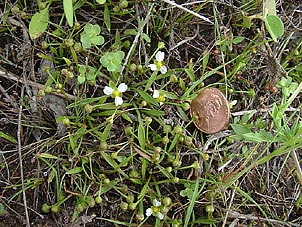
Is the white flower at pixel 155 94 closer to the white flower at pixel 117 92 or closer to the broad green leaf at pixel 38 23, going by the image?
the white flower at pixel 117 92

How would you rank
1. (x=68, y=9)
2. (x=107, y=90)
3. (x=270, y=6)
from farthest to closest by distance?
(x=270, y=6) < (x=107, y=90) < (x=68, y=9)

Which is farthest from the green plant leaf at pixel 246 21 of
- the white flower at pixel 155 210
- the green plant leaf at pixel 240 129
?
the white flower at pixel 155 210

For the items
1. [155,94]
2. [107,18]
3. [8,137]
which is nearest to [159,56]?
[155,94]

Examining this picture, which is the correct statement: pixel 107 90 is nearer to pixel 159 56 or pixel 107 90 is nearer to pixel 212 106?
pixel 159 56

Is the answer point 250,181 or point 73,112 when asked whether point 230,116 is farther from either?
point 73,112

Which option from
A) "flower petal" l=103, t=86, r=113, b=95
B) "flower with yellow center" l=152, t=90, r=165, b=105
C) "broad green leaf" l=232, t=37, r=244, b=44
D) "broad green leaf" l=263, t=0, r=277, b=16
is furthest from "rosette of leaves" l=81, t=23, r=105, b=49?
"broad green leaf" l=263, t=0, r=277, b=16

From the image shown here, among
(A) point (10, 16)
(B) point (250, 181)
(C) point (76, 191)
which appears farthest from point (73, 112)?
(B) point (250, 181)
